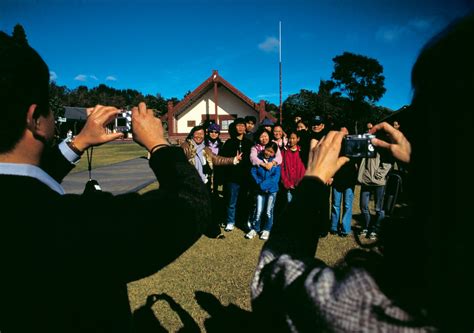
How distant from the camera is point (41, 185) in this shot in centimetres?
82

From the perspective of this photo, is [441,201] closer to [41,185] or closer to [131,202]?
[131,202]

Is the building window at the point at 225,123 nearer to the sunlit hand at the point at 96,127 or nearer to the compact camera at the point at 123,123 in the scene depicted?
the compact camera at the point at 123,123

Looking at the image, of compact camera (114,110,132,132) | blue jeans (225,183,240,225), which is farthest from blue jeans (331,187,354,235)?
compact camera (114,110,132,132)

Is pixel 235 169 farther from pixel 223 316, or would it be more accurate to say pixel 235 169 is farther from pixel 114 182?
pixel 114 182

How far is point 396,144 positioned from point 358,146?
0.57 feet

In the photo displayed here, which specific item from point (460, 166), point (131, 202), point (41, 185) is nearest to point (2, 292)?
point (41, 185)

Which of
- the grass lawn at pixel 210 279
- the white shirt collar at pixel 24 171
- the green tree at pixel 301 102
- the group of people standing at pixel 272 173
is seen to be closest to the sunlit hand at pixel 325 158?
the white shirt collar at pixel 24 171

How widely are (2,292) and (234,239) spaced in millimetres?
4684

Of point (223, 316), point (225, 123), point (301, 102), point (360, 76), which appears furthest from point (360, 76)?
point (223, 316)

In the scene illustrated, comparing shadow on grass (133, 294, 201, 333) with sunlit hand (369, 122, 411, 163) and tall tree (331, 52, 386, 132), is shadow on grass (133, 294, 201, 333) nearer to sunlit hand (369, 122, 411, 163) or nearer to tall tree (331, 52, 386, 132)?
sunlit hand (369, 122, 411, 163)

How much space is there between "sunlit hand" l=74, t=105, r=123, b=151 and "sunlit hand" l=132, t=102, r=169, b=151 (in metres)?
0.37

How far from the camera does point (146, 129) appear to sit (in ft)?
3.15

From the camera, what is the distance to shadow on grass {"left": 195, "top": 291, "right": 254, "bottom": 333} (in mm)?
2867

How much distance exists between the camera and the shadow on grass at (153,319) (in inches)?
111
